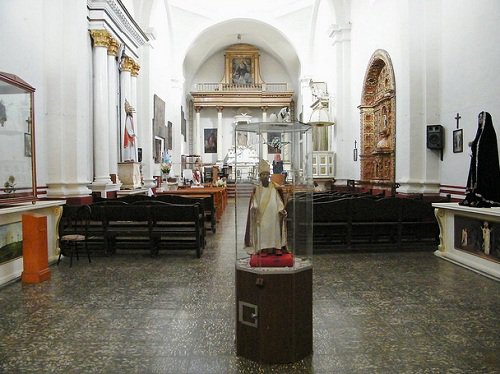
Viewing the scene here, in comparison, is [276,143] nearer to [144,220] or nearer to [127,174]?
[144,220]

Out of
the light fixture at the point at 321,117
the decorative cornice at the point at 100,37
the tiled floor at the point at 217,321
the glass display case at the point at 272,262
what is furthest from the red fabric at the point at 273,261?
the light fixture at the point at 321,117

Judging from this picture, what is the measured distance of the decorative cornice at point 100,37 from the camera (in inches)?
430

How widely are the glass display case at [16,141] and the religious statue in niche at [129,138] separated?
6569 millimetres

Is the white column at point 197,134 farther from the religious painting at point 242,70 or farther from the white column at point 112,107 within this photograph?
the white column at point 112,107

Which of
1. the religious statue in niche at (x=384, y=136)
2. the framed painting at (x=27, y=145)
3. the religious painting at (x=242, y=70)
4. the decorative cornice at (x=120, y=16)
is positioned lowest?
the framed painting at (x=27, y=145)

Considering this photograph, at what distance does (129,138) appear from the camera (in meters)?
13.3

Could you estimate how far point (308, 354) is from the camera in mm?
3330

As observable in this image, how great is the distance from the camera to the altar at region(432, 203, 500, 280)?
580 centimetres

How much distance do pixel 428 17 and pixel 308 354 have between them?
914cm

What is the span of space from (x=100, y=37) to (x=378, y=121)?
840cm

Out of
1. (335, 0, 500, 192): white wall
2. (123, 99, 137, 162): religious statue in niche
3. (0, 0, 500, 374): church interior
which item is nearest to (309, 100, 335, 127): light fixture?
(0, 0, 500, 374): church interior

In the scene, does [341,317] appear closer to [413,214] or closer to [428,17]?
[413,214]

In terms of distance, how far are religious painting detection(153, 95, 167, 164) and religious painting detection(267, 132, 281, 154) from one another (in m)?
13.5

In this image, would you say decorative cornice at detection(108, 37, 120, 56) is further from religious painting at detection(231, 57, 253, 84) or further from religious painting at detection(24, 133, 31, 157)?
religious painting at detection(231, 57, 253, 84)
